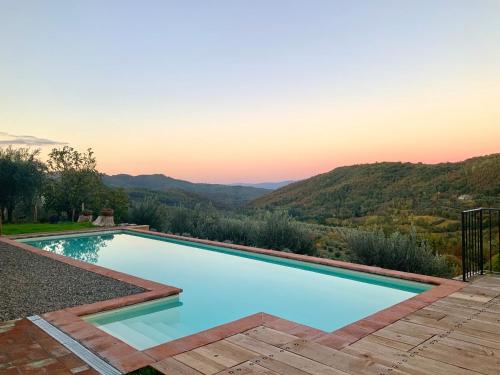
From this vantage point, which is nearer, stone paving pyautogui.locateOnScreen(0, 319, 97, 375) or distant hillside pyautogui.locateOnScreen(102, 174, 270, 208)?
stone paving pyautogui.locateOnScreen(0, 319, 97, 375)

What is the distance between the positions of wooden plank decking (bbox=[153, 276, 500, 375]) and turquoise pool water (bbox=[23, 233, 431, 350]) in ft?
3.46

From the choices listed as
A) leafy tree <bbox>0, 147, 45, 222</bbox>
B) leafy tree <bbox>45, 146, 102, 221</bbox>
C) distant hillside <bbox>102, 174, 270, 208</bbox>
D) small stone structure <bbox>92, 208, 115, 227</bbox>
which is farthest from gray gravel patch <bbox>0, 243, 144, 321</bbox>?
distant hillside <bbox>102, 174, 270, 208</bbox>

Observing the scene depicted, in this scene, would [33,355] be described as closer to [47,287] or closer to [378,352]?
[47,287]

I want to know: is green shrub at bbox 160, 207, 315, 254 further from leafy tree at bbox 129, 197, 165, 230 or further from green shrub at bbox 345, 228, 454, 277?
green shrub at bbox 345, 228, 454, 277

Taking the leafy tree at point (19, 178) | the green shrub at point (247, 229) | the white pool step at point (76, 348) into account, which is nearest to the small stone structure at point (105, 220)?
the green shrub at point (247, 229)

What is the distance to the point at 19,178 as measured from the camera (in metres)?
13.8

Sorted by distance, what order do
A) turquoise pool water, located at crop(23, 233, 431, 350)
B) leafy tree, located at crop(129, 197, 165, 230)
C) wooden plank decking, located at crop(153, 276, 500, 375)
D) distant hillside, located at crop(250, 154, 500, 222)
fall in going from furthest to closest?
distant hillside, located at crop(250, 154, 500, 222), leafy tree, located at crop(129, 197, 165, 230), turquoise pool water, located at crop(23, 233, 431, 350), wooden plank decking, located at crop(153, 276, 500, 375)

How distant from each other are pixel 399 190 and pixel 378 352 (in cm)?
2217

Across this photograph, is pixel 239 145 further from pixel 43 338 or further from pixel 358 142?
pixel 43 338

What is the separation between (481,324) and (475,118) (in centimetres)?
1105

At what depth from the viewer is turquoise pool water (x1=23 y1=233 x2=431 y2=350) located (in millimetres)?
4172

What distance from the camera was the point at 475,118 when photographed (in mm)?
12242

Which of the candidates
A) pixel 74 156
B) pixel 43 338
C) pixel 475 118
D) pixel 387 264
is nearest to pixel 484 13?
pixel 475 118

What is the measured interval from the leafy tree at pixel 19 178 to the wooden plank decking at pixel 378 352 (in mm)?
13687
